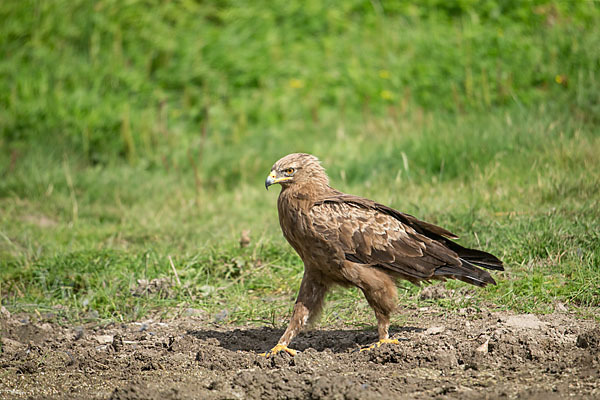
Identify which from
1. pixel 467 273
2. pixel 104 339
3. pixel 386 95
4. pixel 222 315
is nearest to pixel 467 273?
pixel 467 273

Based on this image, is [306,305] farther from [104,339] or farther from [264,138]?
[264,138]

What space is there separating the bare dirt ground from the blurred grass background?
423mm

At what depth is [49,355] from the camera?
14.4ft

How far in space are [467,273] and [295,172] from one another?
1286 millimetres

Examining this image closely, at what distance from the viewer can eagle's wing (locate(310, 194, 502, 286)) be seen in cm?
438

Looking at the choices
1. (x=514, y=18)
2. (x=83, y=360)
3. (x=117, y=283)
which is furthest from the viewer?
(x=514, y=18)

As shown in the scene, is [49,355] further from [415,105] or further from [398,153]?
[415,105]

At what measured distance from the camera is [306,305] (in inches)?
177

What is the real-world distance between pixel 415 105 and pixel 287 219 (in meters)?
5.74

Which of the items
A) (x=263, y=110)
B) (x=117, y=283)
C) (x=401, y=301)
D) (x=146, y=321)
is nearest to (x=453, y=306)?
(x=401, y=301)

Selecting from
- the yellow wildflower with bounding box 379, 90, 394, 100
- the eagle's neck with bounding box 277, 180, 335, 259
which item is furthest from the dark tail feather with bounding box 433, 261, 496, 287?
the yellow wildflower with bounding box 379, 90, 394, 100

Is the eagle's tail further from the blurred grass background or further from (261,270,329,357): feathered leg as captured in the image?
(261,270,329,357): feathered leg

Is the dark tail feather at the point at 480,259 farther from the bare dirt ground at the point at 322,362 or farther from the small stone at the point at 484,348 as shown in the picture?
the small stone at the point at 484,348

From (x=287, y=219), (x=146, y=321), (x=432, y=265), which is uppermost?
(x=287, y=219)
